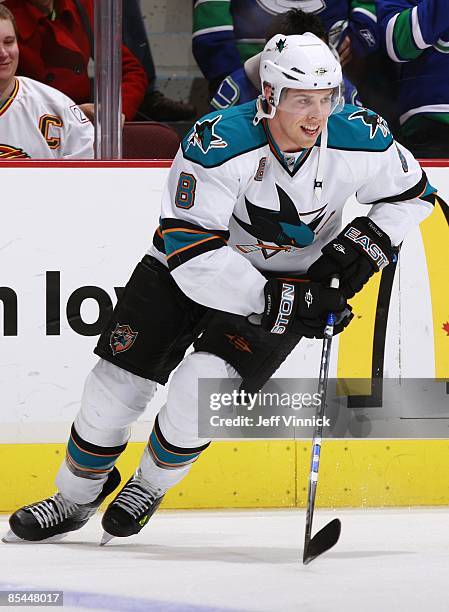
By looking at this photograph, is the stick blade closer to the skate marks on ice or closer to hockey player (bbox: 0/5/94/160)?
the skate marks on ice

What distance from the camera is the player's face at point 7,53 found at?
3379 millimetres

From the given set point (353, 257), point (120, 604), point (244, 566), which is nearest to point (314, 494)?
point (244, 566)

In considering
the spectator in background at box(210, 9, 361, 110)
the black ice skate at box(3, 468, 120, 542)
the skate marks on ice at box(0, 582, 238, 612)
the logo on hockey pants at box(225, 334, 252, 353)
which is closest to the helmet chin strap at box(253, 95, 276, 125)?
the logo on hockey pants at box(225, 334, 252, 353)

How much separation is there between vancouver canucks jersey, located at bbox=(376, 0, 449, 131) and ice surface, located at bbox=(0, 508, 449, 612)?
1203mm

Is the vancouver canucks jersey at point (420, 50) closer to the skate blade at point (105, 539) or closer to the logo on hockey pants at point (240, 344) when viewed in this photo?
the logo on hockey pants at point (240, 344)

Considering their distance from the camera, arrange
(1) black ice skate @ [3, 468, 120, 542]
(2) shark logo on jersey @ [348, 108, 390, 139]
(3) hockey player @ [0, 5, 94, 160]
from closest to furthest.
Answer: (2) shark logo on jersey @ [348, 108, 390, 139] → (1) black ice skate @ [3, 468, 120, 542] → (3) hockey player @ [0, 5, 94, 160]

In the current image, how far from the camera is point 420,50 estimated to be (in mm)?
3518

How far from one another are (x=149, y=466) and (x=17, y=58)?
138 cm

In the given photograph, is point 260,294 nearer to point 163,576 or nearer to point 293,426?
point 163,576

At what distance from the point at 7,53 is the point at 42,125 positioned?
224 millimetres

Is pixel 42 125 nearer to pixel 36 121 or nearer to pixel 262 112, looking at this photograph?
pixel 36 121

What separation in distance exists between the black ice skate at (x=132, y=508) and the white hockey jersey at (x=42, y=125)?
3.68ft

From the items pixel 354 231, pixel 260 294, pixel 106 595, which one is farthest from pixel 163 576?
pixel 354 231

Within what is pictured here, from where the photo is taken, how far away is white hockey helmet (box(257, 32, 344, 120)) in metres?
2.47
